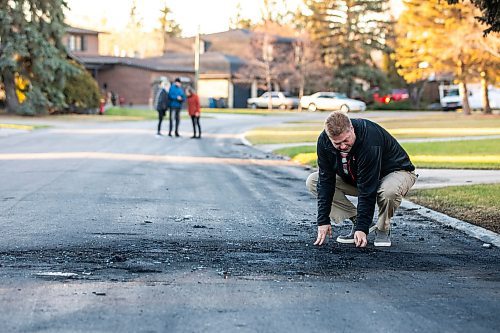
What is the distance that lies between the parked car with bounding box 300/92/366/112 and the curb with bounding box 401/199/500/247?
52.1m

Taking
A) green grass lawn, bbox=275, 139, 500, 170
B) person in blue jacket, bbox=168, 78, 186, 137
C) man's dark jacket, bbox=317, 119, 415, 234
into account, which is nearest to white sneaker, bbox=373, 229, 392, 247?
man's dark jacket, bbox=317, 119, 415, 234

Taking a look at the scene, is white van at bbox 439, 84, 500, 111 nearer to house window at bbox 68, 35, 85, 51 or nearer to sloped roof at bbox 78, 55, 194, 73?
Answer: sloped roof at bbox 78, 55, 194, 73

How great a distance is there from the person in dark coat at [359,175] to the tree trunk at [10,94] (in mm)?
40193

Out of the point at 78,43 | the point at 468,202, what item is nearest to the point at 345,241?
the point at 468,202

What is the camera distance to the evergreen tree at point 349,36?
242ft

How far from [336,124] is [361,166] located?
697mm

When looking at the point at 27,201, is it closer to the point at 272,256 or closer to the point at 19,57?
the point at 272,256

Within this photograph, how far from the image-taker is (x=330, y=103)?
65.8m

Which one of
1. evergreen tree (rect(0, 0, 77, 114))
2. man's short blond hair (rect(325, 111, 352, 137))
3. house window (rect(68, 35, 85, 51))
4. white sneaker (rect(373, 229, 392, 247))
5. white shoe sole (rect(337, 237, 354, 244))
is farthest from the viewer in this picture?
house window (rect(68, 35, 85, 51))

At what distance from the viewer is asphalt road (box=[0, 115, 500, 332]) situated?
520 cm

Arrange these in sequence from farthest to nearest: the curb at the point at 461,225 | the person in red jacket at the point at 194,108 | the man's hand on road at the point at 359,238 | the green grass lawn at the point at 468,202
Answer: the person in red jacket at the point at 194,108, the green grass lawn at the point at 468,202, the curb at the point at 461,225, the man's hand on road at the point at 359,238

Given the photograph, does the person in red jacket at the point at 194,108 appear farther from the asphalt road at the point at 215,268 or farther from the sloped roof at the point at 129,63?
the sloped roof at the point at 129,63

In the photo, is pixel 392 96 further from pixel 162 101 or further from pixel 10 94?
pixel 162 101

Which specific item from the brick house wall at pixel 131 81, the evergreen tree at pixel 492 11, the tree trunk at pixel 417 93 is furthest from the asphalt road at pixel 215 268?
the tree trunk at pixel 417 93
